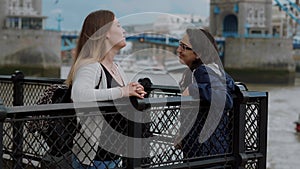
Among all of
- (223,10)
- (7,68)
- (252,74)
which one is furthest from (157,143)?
(223,10)

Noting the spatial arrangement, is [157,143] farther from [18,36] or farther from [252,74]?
[252,74]

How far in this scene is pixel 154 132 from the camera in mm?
3223

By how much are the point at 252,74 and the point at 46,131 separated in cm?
5338

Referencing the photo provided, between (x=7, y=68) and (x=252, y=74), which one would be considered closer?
(x=7, y=68)

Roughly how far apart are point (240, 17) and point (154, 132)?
2445 inches

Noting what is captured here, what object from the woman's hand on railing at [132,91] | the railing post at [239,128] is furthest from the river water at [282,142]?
the woman's hand on railing at [132,91]

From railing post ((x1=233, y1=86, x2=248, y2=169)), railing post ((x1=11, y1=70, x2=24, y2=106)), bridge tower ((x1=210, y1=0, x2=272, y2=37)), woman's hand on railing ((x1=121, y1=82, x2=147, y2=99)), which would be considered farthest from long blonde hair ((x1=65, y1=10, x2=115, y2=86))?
bridge tower ((x1=210, y1=0, x2=272, y2=37))

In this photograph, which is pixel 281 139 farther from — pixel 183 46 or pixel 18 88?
pixel 183 46

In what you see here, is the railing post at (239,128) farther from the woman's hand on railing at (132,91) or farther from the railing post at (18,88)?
the railing post at (18,88)

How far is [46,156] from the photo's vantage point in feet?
8.86

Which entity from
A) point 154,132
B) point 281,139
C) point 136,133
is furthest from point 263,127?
point 281,139

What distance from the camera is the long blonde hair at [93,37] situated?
9.45ft

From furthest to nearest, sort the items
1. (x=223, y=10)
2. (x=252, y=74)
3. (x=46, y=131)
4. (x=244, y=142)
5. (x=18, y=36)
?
(x=223, y=10) → (x=252, y=74) → (x=18, y=36) → (x=244, y=142) → (x=46, y=131)

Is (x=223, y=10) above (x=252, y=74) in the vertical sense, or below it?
above
